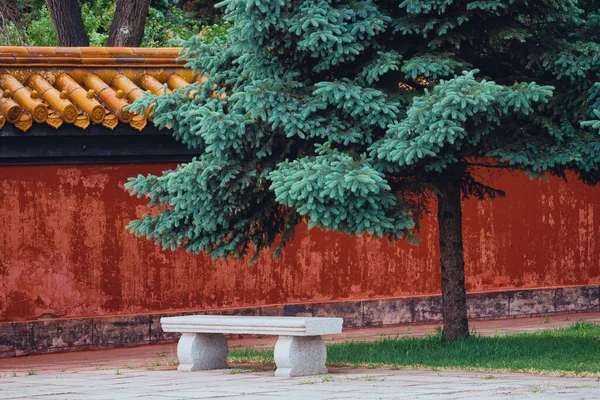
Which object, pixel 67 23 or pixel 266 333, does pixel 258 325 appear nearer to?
pixel 266 333

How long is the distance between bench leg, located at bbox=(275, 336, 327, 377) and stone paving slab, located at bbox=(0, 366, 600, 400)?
0.50 feet

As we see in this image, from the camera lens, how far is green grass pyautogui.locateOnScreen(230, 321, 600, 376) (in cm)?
996

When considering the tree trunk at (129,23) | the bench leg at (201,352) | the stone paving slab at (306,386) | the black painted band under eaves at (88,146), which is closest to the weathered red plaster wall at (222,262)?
the black painted band under eaves at (88,146)

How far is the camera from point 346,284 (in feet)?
49.3

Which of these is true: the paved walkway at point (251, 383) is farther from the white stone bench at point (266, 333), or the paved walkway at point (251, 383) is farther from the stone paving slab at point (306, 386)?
the white stone bench at point (266, 333)

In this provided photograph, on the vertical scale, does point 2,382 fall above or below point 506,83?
below

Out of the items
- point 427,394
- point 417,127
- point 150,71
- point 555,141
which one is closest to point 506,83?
point 555,141

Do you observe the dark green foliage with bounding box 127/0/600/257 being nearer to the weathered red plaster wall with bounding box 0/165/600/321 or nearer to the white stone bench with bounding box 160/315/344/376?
the white stone bench with bounding box 160/315/344/376

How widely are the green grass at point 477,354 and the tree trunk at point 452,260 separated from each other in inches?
9.7

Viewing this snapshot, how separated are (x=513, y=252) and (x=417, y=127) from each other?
7.54 metres

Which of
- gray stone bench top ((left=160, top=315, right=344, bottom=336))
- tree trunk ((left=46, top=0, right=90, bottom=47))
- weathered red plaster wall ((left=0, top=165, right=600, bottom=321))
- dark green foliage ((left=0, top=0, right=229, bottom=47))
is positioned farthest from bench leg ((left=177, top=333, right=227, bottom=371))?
dark green foliage ((left=0, top=0, right=229, bottom=47))

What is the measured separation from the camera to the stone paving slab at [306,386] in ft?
26.3

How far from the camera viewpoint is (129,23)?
18.1m

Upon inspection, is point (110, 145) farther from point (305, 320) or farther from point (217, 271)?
point (305, 320)
